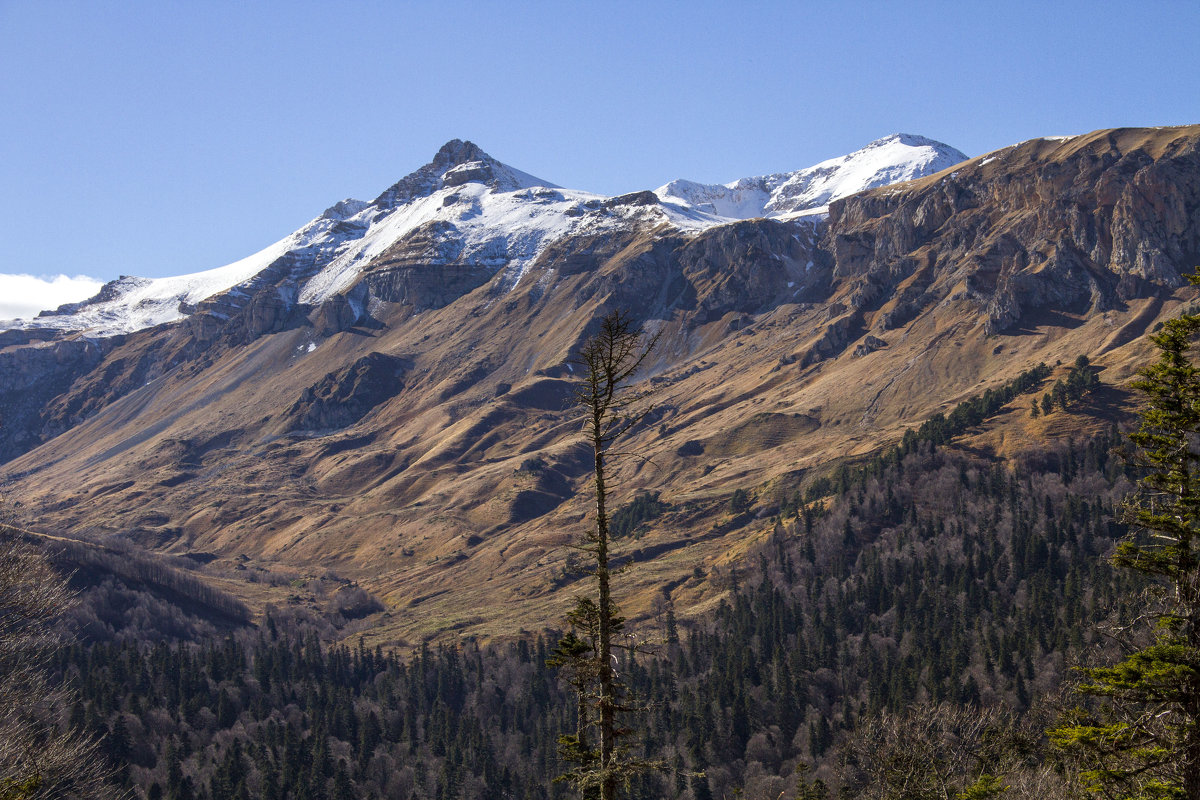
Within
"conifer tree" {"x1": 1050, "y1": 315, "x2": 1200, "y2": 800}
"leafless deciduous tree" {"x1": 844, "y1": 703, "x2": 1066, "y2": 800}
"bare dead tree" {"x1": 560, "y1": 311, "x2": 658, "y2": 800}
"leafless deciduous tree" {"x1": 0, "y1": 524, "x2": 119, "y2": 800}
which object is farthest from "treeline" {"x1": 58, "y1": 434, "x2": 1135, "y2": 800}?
"bare dead tree" {"x1": 560, "y1": 311, "x2": 658, "y2": 800}

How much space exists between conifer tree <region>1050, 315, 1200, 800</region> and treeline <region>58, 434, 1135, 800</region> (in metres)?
71.6

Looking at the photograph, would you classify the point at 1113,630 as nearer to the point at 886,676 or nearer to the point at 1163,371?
the point at 1163,371

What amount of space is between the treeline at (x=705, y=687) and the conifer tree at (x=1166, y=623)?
71568 mm

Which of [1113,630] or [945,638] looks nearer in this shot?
[1113,630]

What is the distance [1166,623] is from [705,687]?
13145cm

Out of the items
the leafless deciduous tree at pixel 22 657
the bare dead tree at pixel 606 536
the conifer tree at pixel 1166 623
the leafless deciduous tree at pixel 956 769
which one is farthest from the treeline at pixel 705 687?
the bare dead tree at pixel 606 536

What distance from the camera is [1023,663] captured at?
13150 centimetres

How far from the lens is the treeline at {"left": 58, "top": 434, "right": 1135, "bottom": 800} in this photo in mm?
129500

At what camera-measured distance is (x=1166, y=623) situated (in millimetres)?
25562

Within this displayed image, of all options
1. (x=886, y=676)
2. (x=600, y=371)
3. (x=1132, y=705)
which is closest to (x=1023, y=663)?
(x=886, y=676)

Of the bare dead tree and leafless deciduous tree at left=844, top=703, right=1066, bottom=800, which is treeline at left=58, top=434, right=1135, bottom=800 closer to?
leafless deciduous tree at left=844, top=703, right=1066, bottom=800

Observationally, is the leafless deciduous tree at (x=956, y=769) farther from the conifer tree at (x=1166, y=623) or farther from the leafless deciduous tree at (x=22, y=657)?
the leafless deciduous tree at (x=22, y=657)

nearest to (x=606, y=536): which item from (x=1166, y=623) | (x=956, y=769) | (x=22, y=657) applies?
(x=1166, y=623)

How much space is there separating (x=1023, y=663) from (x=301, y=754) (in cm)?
10333
